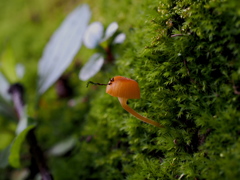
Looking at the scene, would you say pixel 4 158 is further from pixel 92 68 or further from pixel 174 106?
pixel 174 106

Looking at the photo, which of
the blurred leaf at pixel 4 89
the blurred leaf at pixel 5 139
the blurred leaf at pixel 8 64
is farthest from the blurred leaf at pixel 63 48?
the blurred leaf at pixel 5 139

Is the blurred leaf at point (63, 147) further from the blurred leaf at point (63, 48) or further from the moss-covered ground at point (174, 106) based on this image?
the blurred leaf at point (63, 48)

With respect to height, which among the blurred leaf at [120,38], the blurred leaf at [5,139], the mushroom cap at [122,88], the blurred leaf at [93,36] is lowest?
the blurred leaf at [5,139]

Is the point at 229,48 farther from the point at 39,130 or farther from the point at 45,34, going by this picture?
the point at 45,34

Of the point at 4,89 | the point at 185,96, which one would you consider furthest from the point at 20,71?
the point at 185,96

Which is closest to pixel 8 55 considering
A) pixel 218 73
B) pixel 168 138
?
pixel 168 138
